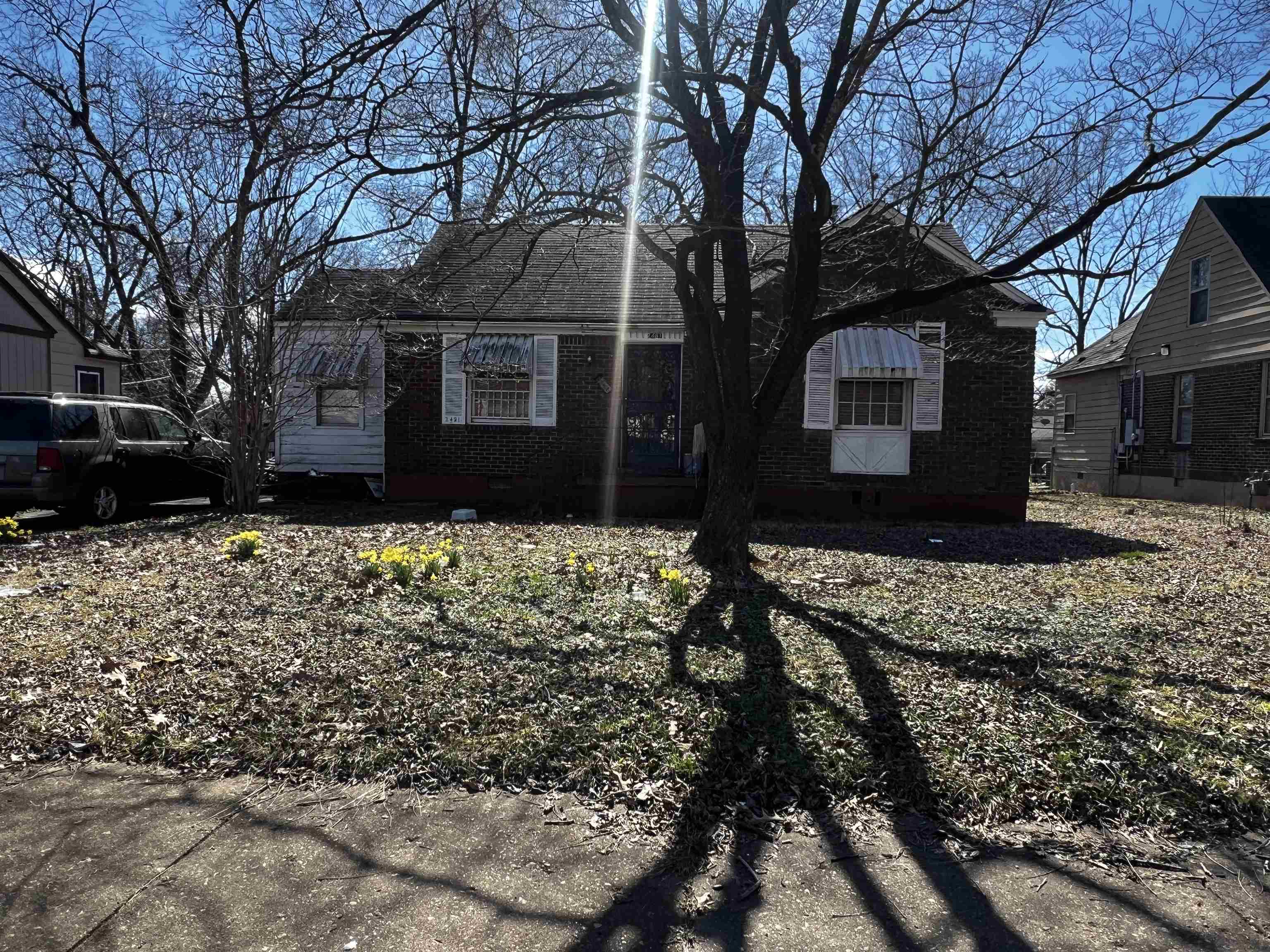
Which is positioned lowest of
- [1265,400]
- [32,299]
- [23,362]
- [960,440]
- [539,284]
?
[960,440]

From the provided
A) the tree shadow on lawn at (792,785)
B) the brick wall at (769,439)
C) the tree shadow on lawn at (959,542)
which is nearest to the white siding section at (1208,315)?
the brick wall at (769,439)

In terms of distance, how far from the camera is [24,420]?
33.7ft

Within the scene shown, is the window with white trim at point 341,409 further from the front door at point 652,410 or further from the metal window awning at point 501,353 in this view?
the front door at point 652,410

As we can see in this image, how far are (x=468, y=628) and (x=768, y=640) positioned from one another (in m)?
1.88

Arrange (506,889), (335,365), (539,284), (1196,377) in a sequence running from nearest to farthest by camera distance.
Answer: (506,889)
(335,365)
(539,284)
(1196,377)

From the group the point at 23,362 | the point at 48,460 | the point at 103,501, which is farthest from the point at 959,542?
the point at 23,362

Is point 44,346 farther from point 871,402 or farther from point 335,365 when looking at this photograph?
point 871,402

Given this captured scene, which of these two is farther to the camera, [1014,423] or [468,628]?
[1014,423]

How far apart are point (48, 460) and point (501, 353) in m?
6.24

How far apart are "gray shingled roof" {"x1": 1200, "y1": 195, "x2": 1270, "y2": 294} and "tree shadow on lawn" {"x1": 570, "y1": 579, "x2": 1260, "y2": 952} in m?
16.6

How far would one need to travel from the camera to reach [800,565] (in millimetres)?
8586

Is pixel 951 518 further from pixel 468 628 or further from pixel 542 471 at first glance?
pixel 468 628

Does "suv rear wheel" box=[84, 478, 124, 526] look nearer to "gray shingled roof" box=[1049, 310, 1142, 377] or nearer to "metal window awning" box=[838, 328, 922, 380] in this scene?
"metal window awning" box=[838, 328, 922, 380]

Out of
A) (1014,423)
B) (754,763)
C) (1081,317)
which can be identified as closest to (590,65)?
(754,763)
